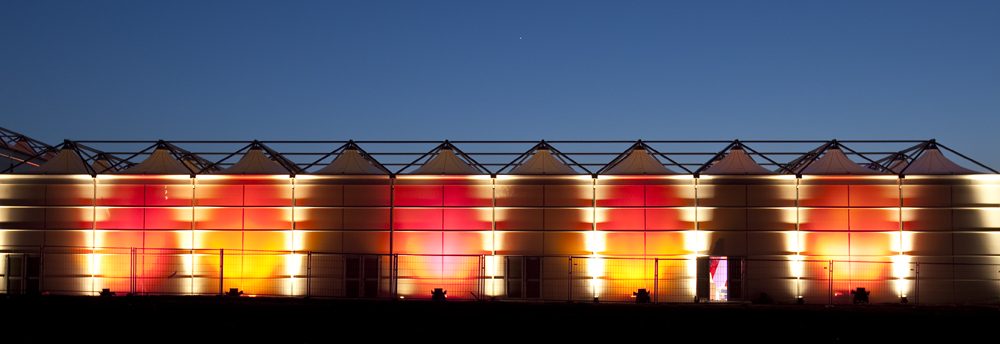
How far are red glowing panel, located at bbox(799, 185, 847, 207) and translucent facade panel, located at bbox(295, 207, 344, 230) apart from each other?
18.9 metres

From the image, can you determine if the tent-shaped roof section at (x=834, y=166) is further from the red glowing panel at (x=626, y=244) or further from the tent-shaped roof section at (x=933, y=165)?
the red glowing panel at (x=626, y=244)

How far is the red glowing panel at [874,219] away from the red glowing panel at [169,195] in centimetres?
2730

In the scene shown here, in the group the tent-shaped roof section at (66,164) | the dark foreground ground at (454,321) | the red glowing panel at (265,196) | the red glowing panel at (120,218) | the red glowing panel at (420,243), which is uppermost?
the tent-shaped roof section at (66,164)

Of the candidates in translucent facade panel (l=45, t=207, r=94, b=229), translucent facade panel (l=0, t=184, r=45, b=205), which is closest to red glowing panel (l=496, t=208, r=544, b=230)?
translucent facade panel (l=45, t=207, r=94, b=229)

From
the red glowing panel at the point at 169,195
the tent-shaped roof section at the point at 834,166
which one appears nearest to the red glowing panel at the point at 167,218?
the red glowing panel at the point at 169,195

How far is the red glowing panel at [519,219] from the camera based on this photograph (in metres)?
25.6

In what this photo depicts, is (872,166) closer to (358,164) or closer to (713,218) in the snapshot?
(713,218)

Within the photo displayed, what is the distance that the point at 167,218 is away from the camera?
25703 millimetres

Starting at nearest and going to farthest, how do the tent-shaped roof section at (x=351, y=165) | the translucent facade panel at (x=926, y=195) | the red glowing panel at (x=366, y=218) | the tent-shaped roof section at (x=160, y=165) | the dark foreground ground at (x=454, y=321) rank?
the dark foreground ground at (x=454, y=321), the translucent facade panel at (x=926, y=195), the red glowing panel at (x=366, y=218), the tent-shaped roof section at (x=351, y=165), the tent-shaped roof section at (x=160, y=165)

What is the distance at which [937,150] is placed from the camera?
25.9 metres

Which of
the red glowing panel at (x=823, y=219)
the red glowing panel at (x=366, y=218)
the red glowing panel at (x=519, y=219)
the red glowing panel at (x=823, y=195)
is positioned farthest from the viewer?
the red glowing panel at (x=519, y=219)

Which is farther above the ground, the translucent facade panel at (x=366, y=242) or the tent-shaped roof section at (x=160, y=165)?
the tent-shaped roof section at (x=160, y=165)

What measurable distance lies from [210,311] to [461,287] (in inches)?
397

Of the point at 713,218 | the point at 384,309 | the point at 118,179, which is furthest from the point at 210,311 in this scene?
the point at 713,218
